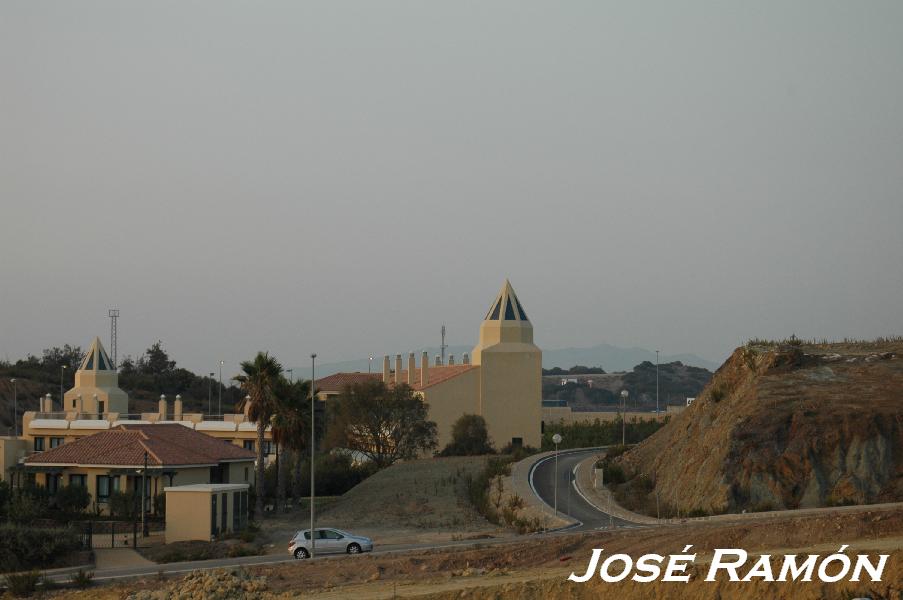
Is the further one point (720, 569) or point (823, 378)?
point (823, 378)

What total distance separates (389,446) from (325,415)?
7.29 m

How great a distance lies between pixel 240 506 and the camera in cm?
5359

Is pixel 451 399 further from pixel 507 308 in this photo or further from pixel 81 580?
pixel 81 580

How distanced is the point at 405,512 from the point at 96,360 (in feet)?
108

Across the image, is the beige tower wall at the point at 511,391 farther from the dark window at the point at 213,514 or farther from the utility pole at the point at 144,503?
the dark window at the point at 213,514

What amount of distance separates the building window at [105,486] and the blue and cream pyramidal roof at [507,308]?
34.8m

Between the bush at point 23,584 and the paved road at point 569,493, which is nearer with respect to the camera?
the bush at point 23,584

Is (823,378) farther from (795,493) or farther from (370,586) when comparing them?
(370,586)

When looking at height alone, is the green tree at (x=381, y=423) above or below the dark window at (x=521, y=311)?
below

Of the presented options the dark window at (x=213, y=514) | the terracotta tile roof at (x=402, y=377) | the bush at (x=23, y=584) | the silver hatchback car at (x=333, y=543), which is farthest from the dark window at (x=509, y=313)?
the bush at (x=23, y=584)

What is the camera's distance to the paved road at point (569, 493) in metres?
48.2

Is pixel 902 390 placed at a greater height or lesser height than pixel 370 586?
greater

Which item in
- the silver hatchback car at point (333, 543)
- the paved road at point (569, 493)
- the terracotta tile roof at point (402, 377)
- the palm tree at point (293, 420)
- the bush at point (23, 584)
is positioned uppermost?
the terracotta tile roof at point (402, 377)

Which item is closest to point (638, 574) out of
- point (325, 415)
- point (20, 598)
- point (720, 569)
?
point (720, 569)
